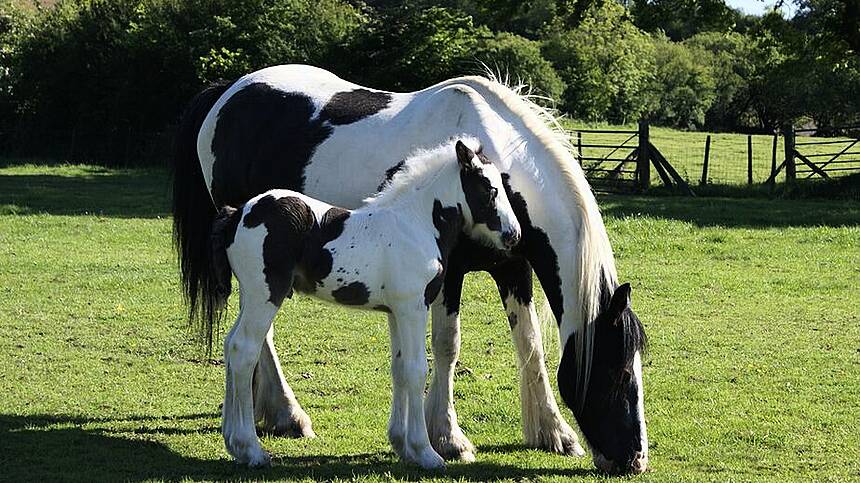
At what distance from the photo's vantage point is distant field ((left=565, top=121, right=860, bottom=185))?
2542 centimetres

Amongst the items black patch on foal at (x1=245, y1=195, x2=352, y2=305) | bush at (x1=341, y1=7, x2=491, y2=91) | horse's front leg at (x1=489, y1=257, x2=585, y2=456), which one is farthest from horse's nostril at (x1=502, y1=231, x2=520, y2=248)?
bush at (x1=341, y1=7, x2=491, y2=91)

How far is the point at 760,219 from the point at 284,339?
1059 centimetres

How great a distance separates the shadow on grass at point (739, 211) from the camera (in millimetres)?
17172

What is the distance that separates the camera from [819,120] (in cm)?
4569

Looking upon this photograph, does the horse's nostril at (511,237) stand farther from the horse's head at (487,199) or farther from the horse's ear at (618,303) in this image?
the horse's ear at (618,303)

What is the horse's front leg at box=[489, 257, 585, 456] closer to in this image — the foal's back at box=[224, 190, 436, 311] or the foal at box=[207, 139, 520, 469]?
the foal at box=[207, 139, 520, 469]

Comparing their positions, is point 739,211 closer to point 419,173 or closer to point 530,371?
point 530,371

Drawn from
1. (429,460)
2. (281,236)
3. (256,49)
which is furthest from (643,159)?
(281,236)

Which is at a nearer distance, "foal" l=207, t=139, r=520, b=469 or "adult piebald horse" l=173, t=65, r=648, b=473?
"foal" l=207, t=139, r=520, b=469

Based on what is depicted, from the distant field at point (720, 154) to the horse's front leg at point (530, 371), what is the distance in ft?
55.7

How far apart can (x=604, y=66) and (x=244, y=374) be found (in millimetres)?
40666

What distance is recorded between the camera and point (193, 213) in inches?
295

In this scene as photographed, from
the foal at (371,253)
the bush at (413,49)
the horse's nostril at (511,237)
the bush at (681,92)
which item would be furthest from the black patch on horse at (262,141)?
the bush at (681,92)

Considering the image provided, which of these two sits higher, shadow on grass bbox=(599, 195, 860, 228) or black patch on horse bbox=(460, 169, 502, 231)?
black patch on horse bbox=(460, 169, 502, 231)
